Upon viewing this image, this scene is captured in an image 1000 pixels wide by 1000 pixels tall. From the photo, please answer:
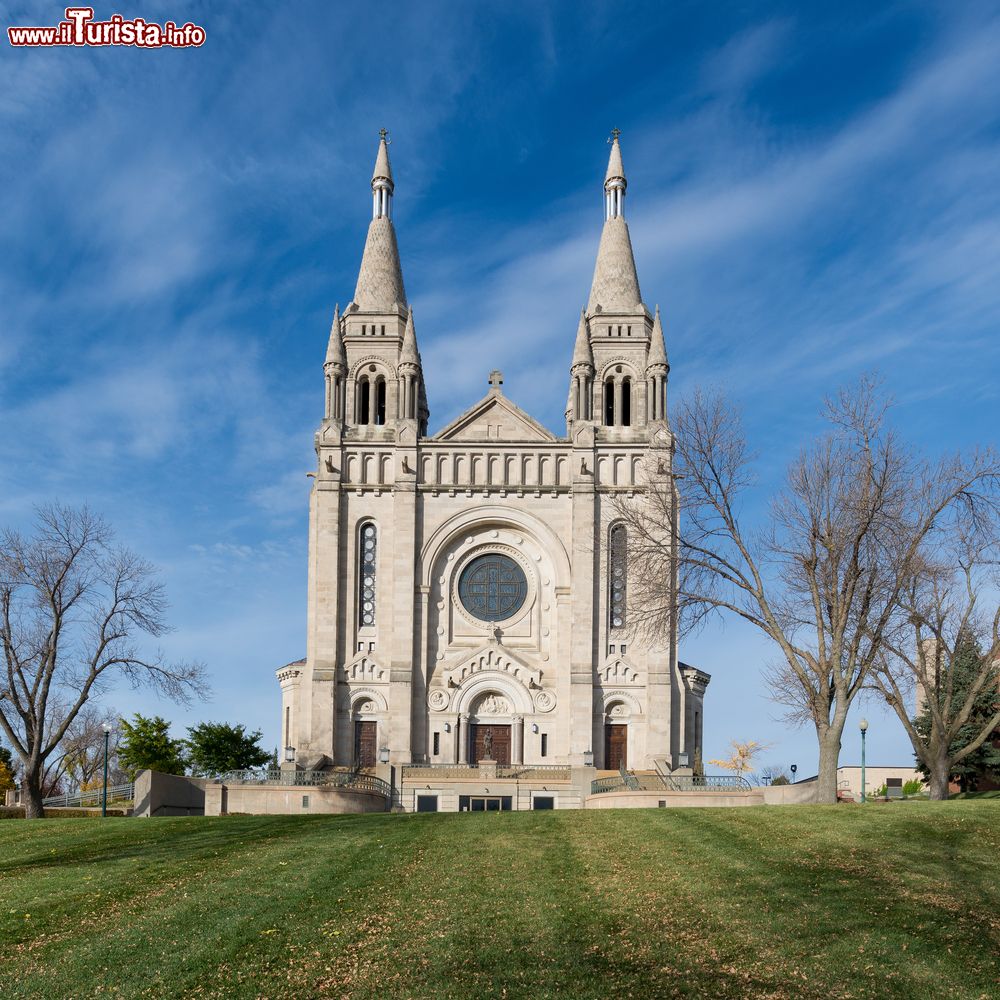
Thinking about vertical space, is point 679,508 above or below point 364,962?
above

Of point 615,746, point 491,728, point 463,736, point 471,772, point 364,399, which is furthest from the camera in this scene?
point 364,399

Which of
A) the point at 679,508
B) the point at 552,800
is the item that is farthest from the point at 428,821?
the point at 552,800

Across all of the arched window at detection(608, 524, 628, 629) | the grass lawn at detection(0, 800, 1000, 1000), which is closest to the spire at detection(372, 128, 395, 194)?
the arched window at detection(608, 524, 628, 629)

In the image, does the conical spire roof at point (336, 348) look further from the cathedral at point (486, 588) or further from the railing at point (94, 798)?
the railing at point (94, 798)

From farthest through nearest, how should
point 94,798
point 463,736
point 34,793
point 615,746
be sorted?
point 615,746 < point 463,736 < point 94,798 < point 34,793

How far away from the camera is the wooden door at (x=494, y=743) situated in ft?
180

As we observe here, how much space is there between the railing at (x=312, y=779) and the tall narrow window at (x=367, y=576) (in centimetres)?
818

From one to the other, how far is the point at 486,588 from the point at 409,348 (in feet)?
37.5

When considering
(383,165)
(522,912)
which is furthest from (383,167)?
(522,912)

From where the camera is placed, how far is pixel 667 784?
156ft

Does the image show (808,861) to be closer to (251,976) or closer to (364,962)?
(364,962)

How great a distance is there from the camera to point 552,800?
1918 inches

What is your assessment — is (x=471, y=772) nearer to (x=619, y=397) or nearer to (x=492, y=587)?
(x=492, y=587)

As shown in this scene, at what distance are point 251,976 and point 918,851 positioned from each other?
12318 mm
